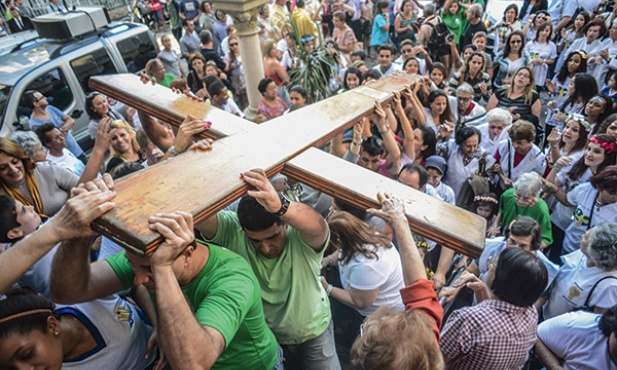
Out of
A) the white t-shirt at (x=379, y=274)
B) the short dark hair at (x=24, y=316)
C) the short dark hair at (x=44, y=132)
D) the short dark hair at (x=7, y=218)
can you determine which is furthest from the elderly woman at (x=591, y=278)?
the short dark hair at (x=44, y=132)

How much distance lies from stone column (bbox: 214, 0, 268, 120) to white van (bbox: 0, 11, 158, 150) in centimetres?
193

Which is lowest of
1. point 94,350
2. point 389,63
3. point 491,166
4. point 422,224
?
point 491,166

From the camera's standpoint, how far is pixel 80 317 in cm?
163

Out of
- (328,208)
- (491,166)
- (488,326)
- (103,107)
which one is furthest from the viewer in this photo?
(103,107)

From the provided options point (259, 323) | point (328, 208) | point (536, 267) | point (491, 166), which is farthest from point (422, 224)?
point (491, 166)

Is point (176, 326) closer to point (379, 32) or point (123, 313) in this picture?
point (123, 313)

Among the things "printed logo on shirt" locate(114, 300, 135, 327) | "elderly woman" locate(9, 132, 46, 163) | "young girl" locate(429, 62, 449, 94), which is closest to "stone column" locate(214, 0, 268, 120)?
"young girl" locate(429, 62, 449, 94)

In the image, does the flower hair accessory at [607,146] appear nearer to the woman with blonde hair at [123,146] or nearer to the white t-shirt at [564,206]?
the white t-shirt at [564,206]

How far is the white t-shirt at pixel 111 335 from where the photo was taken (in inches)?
64.3

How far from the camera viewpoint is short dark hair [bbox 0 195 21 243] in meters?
2.22

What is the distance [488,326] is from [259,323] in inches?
44.6

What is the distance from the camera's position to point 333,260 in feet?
9.81

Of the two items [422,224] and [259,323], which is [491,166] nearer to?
[422,224]

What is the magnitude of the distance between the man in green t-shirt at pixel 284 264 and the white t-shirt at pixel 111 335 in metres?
0.51
